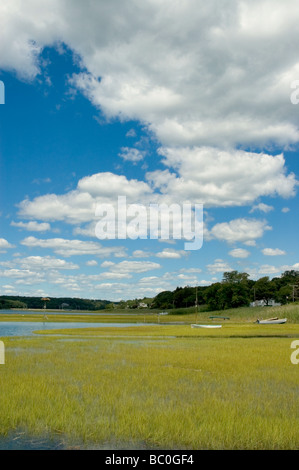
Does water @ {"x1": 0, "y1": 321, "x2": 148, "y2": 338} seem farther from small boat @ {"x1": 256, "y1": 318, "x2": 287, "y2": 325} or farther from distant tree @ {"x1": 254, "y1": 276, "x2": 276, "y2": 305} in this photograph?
distant tree @ {"x1": 254, "y1": 276, "x2": 276, "y2": 305}

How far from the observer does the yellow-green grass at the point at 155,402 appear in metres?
9.36

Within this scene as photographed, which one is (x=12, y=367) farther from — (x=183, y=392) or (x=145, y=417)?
(x=145, y=417)

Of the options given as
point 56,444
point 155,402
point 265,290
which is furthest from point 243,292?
point 56,444

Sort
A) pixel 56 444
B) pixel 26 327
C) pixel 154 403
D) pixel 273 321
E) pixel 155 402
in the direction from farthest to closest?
pixel 273 321, pixel 26 327, pixel 155 402, pixel 154 403, pixel 56 444

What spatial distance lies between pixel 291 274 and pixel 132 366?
600ft

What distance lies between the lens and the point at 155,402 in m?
12.7

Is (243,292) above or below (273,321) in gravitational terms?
above

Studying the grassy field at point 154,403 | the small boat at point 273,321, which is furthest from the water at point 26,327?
the grassy field at point 154,403

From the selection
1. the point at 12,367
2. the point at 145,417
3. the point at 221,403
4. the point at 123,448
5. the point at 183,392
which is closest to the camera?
the point at 123,448

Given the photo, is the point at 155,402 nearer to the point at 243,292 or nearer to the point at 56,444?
the point at 56,444

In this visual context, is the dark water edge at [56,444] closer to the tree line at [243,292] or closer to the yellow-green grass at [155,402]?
the yellow-green grass at [155,402]

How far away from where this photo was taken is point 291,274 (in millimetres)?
188875

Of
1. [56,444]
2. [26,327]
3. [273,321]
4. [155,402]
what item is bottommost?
[26,327]
